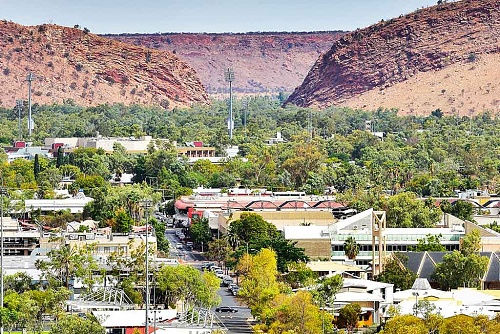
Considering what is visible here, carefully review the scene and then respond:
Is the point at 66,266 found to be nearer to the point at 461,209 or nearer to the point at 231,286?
the point at 231,286

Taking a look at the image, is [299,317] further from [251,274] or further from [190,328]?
[251,274]

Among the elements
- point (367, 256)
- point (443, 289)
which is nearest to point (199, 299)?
point (443, 289)

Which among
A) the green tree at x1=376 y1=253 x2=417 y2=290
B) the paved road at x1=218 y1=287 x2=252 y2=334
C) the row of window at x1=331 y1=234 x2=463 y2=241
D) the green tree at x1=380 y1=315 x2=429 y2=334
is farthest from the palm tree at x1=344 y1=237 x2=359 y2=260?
the green tree at x1=380 y1=315 x2=429 y2=334

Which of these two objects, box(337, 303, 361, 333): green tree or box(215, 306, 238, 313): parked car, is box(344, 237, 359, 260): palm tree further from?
box(337, 303, 361, 333): green tree

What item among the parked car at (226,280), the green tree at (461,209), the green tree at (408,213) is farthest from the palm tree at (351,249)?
the green tree at (461,209)

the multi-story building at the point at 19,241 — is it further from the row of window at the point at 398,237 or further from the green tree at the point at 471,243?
the green tree at the point at 471,243

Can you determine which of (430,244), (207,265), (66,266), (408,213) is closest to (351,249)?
(430,244)
